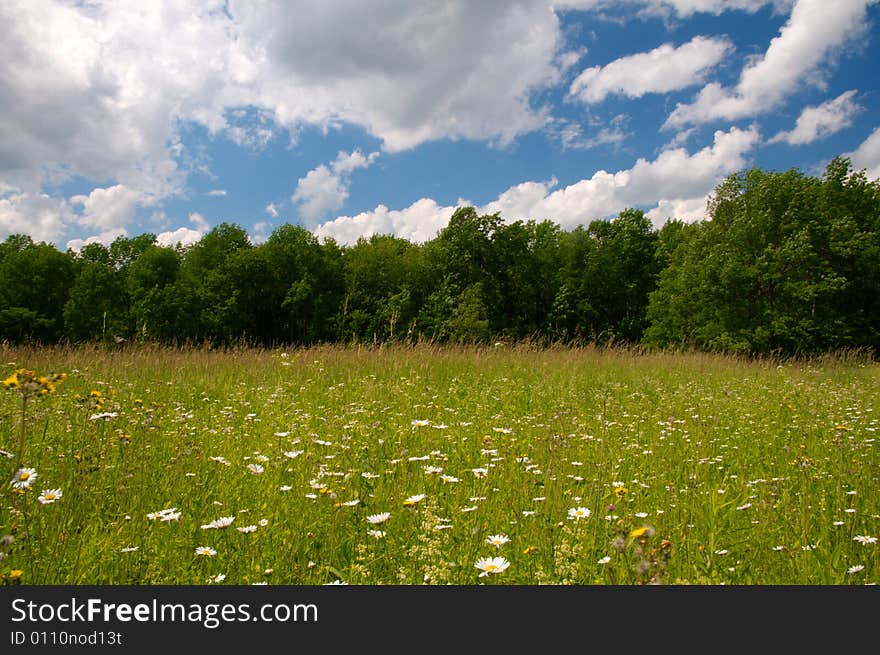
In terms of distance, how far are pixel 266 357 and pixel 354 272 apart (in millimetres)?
28604

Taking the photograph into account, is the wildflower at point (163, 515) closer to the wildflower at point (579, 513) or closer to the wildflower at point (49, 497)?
the wildflower at point (49, 497)

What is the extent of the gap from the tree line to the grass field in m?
17.6

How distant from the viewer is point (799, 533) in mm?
2256

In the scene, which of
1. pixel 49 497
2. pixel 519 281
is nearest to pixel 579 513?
pixel 49 497

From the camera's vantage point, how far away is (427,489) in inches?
110

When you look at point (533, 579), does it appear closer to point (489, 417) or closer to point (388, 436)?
point (388, 436)

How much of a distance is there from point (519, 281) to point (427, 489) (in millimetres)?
33223

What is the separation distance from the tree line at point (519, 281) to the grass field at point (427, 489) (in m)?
17.6

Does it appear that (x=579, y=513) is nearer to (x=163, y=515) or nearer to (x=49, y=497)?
(x=163, y=515)

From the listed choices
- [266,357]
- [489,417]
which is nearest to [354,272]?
[266,357]

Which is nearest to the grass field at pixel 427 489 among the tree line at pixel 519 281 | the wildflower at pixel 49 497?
the wildflower at pixel 49 497

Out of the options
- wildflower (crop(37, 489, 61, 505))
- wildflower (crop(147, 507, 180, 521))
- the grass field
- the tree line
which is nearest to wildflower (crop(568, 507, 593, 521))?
the grass field

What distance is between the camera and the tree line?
21.3 meters

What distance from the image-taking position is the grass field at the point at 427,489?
1.87 metres
